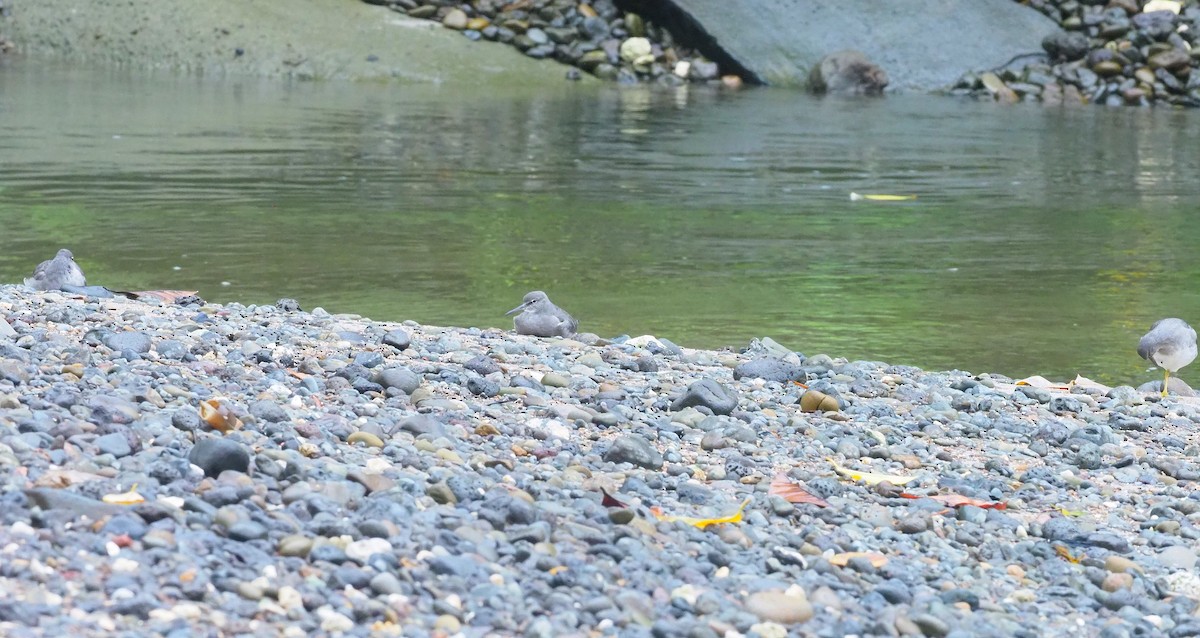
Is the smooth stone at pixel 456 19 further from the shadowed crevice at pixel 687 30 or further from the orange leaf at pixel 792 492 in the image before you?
the orange leaf at pixel 792 492

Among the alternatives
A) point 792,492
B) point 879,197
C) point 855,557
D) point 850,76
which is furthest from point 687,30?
point 855,557

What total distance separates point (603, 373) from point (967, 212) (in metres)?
5.00

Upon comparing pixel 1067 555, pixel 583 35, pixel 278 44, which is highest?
pixel 583 35

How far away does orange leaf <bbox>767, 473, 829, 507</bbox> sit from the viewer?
3.54 meters

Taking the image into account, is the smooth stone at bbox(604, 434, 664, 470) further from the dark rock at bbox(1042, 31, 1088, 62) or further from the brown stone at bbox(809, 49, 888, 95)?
the dark rock at bbox(1042, 31, 1088, 62)

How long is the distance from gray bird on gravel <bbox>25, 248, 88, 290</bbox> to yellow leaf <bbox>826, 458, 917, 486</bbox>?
10.2ft

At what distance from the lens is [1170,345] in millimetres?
5184

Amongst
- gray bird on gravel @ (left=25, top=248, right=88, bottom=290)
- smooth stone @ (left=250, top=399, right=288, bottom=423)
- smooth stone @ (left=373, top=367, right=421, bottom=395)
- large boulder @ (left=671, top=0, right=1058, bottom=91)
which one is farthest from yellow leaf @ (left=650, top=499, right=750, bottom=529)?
large boulder @ (left=671, top=0, right=1058, bottom=91)

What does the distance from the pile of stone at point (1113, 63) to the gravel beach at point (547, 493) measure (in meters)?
12.9

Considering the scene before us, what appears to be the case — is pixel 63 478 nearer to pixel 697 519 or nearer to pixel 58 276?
pixel 697 519

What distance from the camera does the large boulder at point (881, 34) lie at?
17.6 m

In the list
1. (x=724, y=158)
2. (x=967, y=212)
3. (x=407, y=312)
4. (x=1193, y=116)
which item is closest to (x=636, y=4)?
(x=1193, y=116)

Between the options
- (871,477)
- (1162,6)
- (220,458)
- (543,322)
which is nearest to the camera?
(220,458)

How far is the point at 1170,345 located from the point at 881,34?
13156 mm
